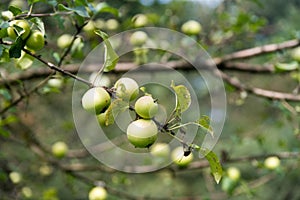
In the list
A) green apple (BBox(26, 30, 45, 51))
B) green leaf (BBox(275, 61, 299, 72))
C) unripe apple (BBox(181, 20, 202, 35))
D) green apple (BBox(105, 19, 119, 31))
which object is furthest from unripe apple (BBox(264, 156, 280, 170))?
green apple (BBox(26, 30, 45, 51))

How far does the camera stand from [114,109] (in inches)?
20.9

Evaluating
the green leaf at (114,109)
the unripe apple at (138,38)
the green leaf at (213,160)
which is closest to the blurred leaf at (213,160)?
the green leaf at (213,160)

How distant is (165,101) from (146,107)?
2680 millimetres

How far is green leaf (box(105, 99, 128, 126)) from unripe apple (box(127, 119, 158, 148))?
1.1 inches

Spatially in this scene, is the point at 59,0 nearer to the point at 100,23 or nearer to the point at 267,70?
the point at 100,23

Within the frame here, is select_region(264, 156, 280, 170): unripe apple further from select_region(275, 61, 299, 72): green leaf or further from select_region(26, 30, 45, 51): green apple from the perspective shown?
select_region(26, 30, 45, 51): green apple

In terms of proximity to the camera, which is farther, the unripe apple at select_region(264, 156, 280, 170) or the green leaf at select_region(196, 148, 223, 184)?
the unripe apple at select_region(264, 156, 280, 170)

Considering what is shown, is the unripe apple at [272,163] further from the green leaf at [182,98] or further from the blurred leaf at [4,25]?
the blurred leaf at [4,25]

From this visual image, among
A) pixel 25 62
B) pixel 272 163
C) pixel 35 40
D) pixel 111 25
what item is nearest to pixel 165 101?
pixel 111 25

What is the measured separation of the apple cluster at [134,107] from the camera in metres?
0.51

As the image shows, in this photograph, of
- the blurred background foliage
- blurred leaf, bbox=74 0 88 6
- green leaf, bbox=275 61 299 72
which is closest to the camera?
blurred leaf, bbox=74 0 88 6

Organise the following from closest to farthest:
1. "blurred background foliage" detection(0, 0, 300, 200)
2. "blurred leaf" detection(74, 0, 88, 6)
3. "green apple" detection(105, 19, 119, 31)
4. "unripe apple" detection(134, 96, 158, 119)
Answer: "unripe apple" detection(134, 96, 158, 119) < "blurred leaf" detection(74, 0, 88, 6) < "blurred background foliage" detection(0, 0, 300, 200) < "green apple" detection(105, 19, 119, 31)

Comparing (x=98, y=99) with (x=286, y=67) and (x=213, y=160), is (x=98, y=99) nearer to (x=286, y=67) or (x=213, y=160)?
(x=213, y=160)

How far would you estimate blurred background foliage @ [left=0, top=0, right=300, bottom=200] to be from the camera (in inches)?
54.0
